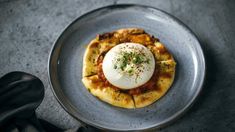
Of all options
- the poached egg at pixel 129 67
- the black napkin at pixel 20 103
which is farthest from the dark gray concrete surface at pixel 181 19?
the poached egg at pixel 129 67

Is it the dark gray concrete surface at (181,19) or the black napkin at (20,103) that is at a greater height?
the dark gray concrete surface at (181,19)

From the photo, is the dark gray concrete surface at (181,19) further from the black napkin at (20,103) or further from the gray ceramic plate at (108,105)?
the black napkin at (20,103)

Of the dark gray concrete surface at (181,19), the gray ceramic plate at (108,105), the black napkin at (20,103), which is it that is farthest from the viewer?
the dark gray concrete surface at (181,19)

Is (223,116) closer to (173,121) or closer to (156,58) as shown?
(173,121)

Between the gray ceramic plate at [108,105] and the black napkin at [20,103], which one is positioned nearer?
the black napkin at [20,103]

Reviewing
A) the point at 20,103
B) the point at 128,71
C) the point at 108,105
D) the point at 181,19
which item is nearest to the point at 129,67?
the point at 128,71

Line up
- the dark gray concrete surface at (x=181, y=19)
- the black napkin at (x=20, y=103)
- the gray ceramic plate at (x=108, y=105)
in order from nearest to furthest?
the black napkin at (x=20, y=103), the gray ceramic plate at (x=108, y=105), the dark gray concrete surface at (x=181, y=19)

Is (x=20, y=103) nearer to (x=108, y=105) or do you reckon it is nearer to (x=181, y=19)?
(x=108, y=105)
